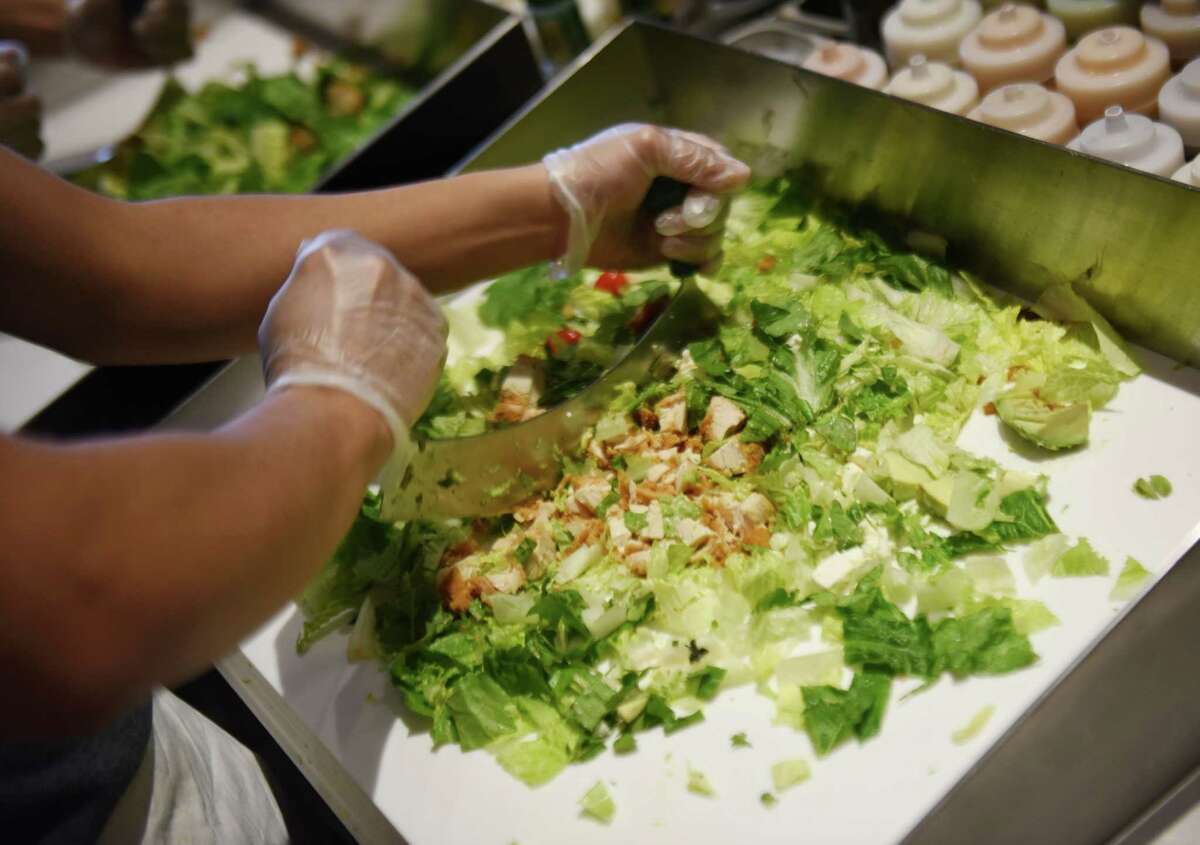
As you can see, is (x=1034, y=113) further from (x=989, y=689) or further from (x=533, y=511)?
(x=533, y=511)

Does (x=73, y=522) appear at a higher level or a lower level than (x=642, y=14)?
higher

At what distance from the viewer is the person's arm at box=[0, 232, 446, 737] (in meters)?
0.92

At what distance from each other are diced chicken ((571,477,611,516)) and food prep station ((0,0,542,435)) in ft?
4.03

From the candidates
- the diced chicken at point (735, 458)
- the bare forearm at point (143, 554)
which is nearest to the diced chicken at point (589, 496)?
the diced chicken at point (735, 458)

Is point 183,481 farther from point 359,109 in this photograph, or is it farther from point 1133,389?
point 359,109

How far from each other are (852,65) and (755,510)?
1.28m

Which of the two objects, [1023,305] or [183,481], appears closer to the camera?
[183,481]

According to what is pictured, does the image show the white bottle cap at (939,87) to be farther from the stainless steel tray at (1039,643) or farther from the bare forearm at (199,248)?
the bare forearm at (199,248)

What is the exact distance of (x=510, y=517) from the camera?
75.1 inches

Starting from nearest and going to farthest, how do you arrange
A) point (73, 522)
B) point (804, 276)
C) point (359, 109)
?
point (73, 522) → point (804, 276) → point (359, 109)

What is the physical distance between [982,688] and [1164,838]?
45 cm

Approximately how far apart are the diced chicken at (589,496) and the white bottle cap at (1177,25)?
5.16ft

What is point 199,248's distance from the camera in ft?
5.67

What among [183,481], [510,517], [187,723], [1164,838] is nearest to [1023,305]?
[1164,838]
